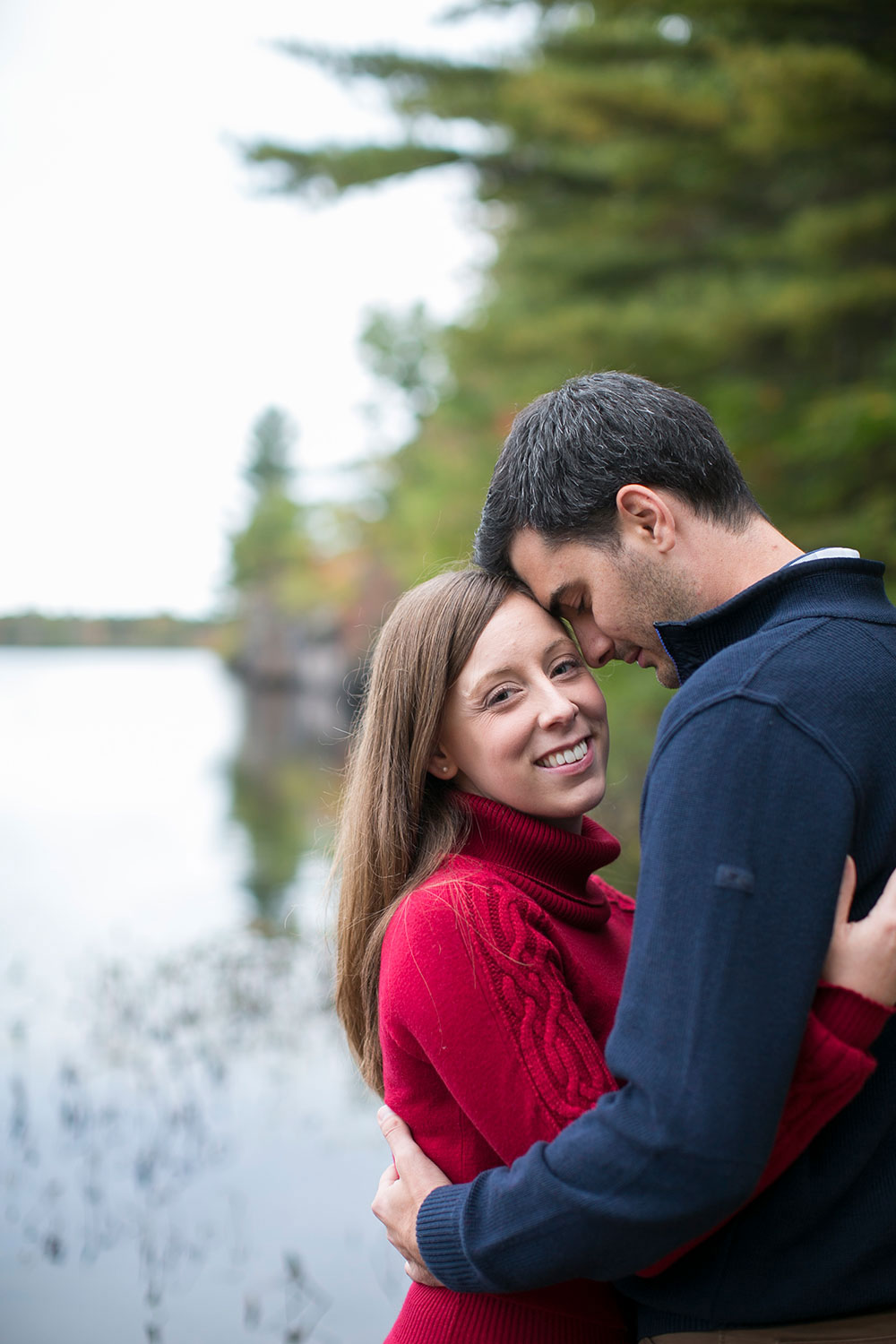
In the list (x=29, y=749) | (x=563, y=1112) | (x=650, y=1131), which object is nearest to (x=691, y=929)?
(x=650, y=1131)

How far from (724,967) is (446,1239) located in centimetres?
64

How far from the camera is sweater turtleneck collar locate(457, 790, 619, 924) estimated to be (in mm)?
→ 2076

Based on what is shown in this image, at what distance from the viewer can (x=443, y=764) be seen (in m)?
2.25

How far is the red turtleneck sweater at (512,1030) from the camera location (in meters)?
1.47

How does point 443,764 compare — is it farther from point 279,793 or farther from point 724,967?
point 279,793

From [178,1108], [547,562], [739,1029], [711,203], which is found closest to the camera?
[739,1029]

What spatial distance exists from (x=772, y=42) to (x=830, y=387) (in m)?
2.89

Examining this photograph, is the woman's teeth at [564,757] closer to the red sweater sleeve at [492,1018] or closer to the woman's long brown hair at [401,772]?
the woman's long brown hair at [401,772]

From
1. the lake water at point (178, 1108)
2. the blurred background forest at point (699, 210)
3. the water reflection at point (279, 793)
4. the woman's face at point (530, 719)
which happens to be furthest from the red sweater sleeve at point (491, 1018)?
the blurred background forest at point (699, 210)

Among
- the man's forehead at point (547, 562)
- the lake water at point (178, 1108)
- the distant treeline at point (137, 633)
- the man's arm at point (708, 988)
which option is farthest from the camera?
the distant treeline at point (137, 633)

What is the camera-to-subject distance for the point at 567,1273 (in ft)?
4.90

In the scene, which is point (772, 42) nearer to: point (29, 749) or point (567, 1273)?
point (567, 1273)

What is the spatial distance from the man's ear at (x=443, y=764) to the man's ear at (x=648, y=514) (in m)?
0.59

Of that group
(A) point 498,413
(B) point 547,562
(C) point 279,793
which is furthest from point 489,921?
(C) point 279,793
